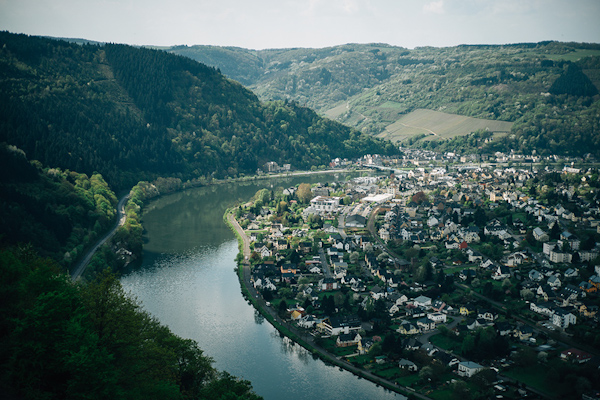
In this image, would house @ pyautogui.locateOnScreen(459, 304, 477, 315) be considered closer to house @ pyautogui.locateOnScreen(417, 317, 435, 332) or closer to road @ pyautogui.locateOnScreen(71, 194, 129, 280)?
house @ pyautogui.locateOnScreen(417, 317, 435, 332)

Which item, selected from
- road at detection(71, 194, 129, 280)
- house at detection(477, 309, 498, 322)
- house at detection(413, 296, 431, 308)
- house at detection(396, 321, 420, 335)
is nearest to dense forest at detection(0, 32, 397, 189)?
road at detection(71, 194, 129, 280)

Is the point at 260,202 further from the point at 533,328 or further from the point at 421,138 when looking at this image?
the point at 421,138

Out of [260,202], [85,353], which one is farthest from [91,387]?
[260,202]

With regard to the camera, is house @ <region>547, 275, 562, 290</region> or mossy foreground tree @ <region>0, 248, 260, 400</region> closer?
mossy foreground tree @ <region>0, 248, 260, 400</region>

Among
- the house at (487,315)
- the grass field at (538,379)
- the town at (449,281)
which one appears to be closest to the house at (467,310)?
the town at (449,281)

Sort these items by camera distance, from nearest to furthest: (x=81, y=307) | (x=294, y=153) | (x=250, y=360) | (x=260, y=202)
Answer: (x=81, y=307) → (x=250, y=360) → (x=260, y=202) → (x=294, y=153)

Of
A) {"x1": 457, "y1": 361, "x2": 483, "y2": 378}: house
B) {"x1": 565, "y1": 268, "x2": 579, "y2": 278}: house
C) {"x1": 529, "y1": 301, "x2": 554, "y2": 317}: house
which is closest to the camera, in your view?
{"x1": 457, "y1": 361, "x2": 483, "y2": 378}: house
